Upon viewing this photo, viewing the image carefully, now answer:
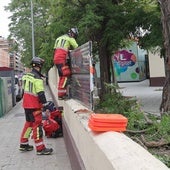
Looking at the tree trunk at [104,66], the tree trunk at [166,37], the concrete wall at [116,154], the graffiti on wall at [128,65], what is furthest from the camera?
the graffiti on wall at [128,65]

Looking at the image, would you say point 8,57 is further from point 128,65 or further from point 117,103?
point 117,103

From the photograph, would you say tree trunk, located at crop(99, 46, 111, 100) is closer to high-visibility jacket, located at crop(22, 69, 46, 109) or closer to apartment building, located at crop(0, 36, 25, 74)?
high-visibility jacket, located at crop(22, 69, 46, 109)

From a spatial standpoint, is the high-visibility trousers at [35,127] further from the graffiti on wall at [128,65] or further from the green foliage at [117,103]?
the graffiti on wall at [128,65]

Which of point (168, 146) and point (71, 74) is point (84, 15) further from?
point (168, 146)

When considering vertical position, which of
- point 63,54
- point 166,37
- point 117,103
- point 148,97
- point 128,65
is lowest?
point 148,97

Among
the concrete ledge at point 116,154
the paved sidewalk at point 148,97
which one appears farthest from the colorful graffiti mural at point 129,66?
the concrete ledge at point 116,154

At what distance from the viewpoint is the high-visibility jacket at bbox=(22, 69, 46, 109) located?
8664mm

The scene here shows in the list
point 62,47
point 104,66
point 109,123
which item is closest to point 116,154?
point 109,123

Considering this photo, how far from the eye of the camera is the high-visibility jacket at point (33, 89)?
8664 millimetres

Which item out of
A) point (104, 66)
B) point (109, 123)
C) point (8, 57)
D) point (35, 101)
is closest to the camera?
point (109, 123)

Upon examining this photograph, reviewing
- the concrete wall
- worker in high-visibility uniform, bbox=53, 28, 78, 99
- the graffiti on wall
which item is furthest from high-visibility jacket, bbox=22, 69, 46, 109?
the graffiti on wall

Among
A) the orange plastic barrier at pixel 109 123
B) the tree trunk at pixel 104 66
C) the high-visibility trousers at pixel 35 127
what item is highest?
the tree trunk at pixel 104 66

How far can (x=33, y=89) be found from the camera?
8.73 m

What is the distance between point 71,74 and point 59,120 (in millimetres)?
1530
